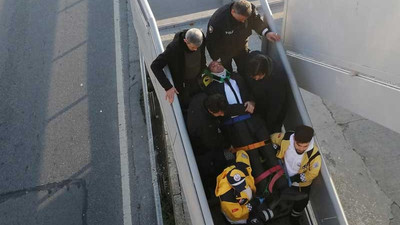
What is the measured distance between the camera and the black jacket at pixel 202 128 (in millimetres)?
3607

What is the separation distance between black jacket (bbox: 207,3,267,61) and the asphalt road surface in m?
2.57

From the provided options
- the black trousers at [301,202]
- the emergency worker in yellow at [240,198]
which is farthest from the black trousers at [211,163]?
the black trousers at [301,202]

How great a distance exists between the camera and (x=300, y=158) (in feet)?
11.2

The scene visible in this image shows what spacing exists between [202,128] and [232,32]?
130 cm

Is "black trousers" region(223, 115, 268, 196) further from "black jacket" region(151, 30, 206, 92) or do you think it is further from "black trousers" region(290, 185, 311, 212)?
"black jacket" region(151, 30, 206, 92)

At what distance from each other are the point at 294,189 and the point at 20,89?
5.82 meters

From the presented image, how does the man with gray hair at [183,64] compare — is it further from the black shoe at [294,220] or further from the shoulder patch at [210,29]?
the black shoe at [294,220]

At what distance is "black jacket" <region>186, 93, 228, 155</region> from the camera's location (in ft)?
11.8

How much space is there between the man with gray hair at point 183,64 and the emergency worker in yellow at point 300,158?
1213mm

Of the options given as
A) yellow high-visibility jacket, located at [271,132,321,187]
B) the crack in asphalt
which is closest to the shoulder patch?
yellow high-visibility jacket, located at [271,132,321,187]

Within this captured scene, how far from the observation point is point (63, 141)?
638 cm

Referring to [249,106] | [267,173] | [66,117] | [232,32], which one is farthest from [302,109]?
[66,117]

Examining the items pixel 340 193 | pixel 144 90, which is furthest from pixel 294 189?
pixel 144 90

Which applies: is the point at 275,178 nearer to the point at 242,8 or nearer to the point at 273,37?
the point at 273,37
